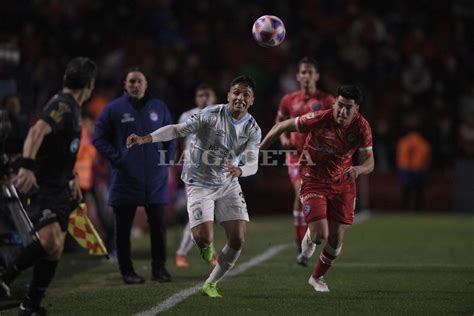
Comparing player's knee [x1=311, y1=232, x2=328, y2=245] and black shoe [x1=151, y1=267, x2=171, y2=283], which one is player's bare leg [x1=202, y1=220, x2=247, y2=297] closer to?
player's knee [x1=311, y1=232, x2=328, y2=245]

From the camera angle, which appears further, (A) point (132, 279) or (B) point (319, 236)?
(A) point (132, 279)

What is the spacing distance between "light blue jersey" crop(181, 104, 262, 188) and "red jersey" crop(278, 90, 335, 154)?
8.27ft

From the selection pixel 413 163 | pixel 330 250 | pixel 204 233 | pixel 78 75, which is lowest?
pixel 413 163

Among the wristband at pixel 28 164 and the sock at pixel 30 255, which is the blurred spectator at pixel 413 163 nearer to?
the sock at pixel 30 255

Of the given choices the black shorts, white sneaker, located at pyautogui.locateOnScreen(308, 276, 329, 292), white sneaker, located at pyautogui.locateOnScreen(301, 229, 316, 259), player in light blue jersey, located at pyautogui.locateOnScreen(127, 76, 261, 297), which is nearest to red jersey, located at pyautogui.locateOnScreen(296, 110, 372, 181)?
player in light blue jersey, located at pyautogui.locateOnScreen(127, 76, 261, 297)

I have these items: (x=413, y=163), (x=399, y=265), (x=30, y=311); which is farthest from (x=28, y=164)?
(x=413, y=163)

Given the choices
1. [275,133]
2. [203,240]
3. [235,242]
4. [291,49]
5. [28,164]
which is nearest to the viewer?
[28,164]

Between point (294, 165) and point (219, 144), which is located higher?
point (219, 144)

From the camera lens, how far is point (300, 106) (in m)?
12.1

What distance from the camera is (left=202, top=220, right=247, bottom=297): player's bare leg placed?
9375 millimetres

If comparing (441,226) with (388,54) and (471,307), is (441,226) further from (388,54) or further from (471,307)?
(471,307)

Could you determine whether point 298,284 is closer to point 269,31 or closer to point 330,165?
point 330,165

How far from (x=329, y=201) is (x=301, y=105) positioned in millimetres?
2433

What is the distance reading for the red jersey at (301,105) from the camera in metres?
12.1
